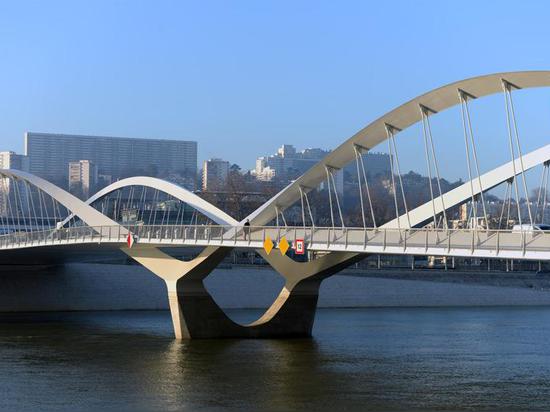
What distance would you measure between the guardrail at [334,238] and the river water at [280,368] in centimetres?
417

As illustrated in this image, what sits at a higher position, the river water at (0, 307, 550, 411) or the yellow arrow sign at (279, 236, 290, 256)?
the yellow arrow sign at (279, 236, 290, 256)

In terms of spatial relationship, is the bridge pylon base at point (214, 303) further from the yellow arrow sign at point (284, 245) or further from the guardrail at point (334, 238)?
the yellow arrow sign at point (284, 245)

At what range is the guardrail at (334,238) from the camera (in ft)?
110

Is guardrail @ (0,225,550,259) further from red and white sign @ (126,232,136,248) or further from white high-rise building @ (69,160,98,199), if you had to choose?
white high-rise building @ (69,160,98,199)

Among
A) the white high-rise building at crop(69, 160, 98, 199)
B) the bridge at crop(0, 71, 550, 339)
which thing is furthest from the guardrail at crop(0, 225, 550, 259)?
the white high-rise building at crop(69, 160, 98, 199)

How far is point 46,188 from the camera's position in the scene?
63.6 metres

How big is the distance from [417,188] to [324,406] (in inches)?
5006

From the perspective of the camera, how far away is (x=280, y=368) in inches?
1581

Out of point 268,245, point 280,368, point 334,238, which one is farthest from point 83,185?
point 280,368

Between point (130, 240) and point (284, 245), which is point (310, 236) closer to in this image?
point (284, 245)

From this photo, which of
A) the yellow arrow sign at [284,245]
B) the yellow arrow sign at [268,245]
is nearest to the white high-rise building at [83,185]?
the yellow arrow sign at [268,245]

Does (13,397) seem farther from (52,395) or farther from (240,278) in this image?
(240,278)

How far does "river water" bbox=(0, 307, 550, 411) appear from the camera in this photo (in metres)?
32.8

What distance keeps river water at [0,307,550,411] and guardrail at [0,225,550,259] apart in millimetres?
4170
